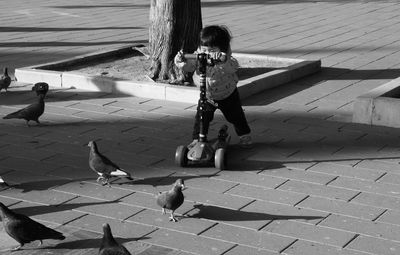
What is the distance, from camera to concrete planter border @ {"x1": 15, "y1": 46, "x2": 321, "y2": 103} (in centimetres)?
976

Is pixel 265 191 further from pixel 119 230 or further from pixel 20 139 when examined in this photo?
pixel 20 139

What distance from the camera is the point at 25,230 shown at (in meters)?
5.57

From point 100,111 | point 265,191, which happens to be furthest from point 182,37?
point 265,191

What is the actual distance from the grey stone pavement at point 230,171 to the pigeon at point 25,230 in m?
0.12

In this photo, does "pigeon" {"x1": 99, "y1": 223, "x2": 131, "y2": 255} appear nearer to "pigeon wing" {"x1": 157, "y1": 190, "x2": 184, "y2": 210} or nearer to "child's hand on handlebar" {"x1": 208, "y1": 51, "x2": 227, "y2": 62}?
"pigeon wing" {"x1": 157, "y1": 190, "x2": 184, "y2": 210}

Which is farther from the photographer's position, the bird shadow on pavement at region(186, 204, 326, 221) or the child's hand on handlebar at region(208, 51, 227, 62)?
the child's hand on handlebar at region(208, 51, 227, 62)

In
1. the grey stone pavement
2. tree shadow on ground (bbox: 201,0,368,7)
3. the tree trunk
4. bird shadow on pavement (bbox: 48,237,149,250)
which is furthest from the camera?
tree shadow on ground (bbox: 201,0,368,7)

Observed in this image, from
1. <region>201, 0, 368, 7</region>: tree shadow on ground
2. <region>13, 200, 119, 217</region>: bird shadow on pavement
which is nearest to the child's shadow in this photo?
<region>13, 200, 119, 217</region>: bird shadow on pavement

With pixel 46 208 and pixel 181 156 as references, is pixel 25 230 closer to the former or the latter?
pixel 46 208

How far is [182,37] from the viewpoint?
10.6m

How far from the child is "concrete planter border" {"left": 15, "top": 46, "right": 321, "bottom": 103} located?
1.60 meters

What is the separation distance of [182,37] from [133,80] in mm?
855

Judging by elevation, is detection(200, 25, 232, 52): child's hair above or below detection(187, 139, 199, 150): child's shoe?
above

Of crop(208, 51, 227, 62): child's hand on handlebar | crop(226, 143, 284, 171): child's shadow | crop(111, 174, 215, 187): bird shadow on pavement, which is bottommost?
crop(226, 143, 284, 171): child's shadow
